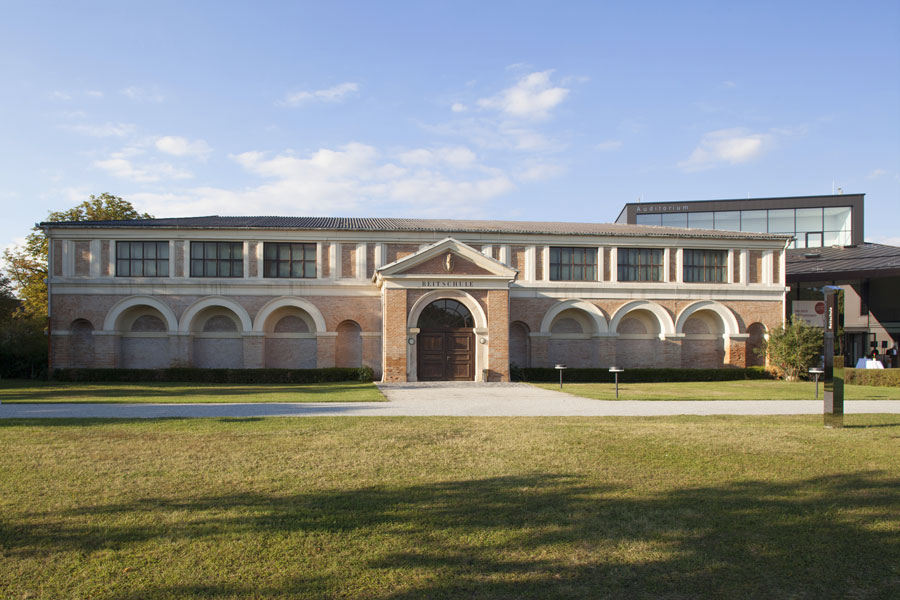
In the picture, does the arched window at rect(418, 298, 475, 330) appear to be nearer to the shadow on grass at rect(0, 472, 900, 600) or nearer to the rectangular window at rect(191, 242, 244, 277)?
the rectangular window at rect(191, 242, 244, 277)

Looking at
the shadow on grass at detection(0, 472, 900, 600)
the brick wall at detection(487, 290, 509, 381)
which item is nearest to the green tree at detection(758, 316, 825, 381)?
the brick wall at detection(487, 290, 509, 381)

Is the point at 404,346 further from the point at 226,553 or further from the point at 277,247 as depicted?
the point at 226,553

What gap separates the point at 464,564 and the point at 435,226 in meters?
28.2

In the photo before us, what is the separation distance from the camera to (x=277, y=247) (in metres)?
30.9

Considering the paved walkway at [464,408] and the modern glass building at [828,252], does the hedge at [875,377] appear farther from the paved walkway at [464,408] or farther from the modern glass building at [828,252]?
the paved walkway at [464,408]

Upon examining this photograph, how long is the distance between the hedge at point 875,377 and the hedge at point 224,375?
71.5 ft

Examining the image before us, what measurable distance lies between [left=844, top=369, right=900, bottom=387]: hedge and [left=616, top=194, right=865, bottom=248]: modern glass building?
2791 centimetres

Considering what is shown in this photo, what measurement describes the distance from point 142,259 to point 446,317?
1526 centimetres

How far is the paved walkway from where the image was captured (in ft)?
48.1

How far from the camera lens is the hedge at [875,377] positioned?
2666cm

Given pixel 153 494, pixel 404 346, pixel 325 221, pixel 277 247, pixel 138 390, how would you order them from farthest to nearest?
pixel 325 221 → pixel 277 247 → pixel 404 346 → pixel 138 390 → pixel 153 494

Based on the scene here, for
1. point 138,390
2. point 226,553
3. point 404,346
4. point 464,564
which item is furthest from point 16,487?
point 404,346

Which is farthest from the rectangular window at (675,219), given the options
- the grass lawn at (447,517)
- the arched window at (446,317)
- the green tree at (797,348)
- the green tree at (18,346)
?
the grass lawn at (447,517)

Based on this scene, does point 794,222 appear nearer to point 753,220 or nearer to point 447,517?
point 753,220
